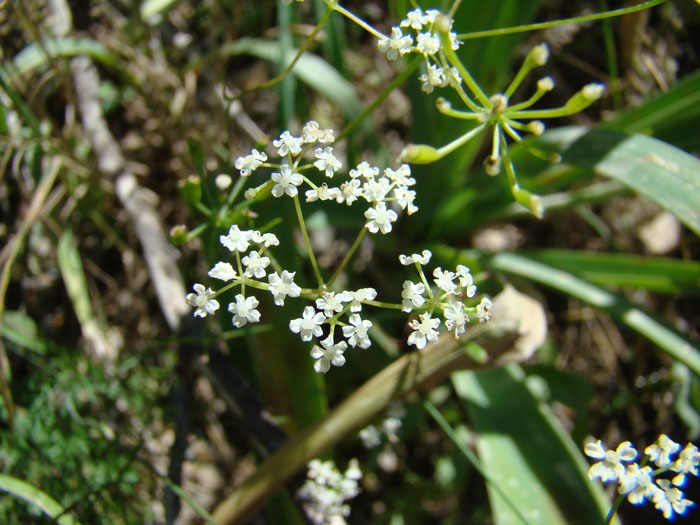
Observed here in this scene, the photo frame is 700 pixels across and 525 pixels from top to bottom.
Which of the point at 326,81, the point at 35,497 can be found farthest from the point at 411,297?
the point at 326,81

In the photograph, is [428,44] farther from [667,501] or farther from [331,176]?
[667,501]

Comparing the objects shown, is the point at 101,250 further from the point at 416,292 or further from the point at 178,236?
the point at 416,292

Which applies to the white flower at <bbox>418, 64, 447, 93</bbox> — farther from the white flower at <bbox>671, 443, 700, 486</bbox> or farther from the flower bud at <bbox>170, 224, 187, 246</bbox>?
the white flower at <bbox>671, 443, 700, 486</bbox>

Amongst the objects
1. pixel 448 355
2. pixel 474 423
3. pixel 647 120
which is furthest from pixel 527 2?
pixel 474 423

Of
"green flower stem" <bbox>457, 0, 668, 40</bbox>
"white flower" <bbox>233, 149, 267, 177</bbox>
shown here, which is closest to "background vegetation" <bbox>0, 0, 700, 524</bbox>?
"white flower" <bbox>233, 149, 267, 177</bbox>

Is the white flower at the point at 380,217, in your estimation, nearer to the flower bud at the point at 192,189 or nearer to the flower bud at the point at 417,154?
the flower bud at the point at 417,154

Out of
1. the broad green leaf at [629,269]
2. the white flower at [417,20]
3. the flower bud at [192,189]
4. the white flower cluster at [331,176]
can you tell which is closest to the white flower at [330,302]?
the white flower cluster at [331,176]
